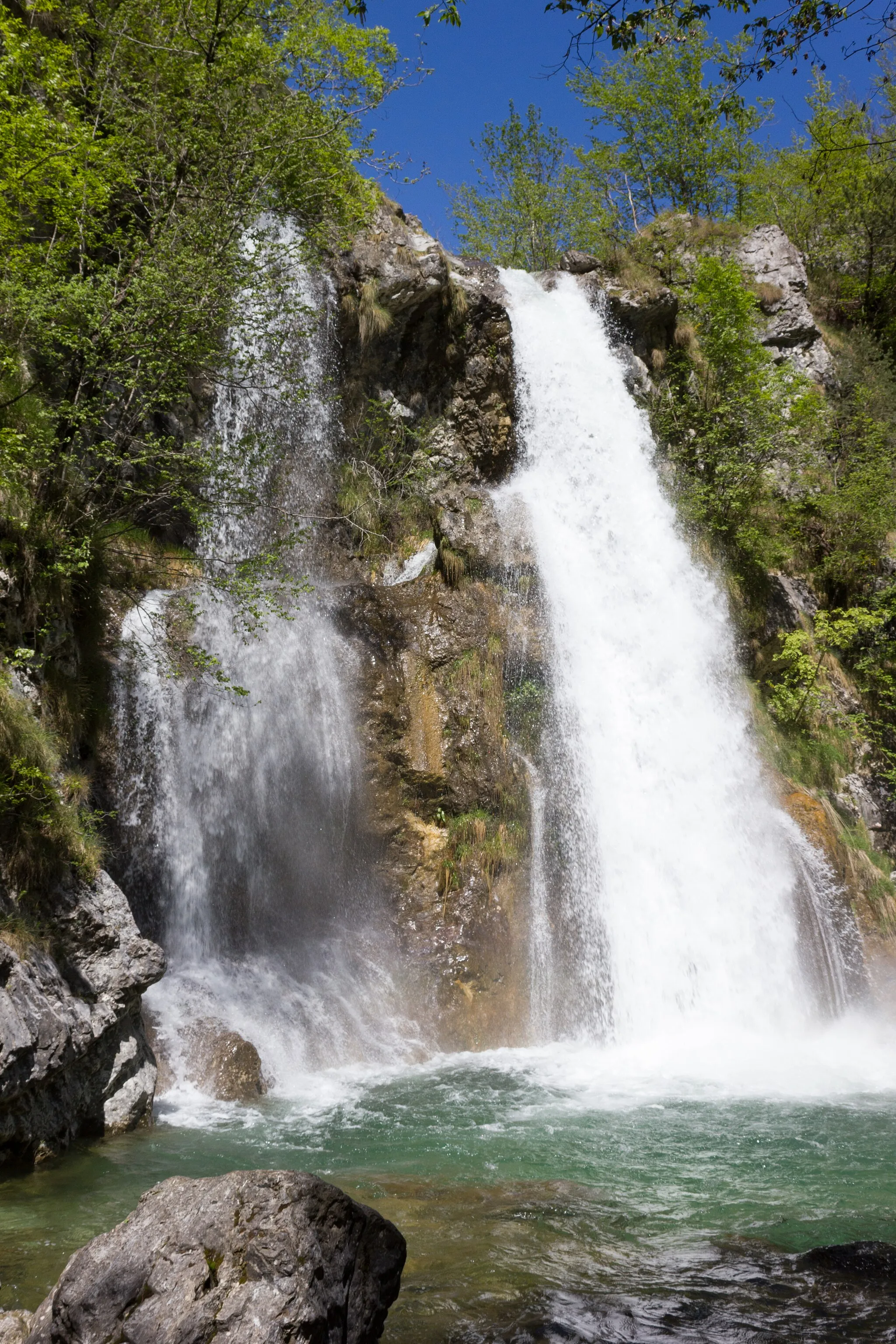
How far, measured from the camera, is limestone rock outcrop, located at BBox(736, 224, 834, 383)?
20.4 meters

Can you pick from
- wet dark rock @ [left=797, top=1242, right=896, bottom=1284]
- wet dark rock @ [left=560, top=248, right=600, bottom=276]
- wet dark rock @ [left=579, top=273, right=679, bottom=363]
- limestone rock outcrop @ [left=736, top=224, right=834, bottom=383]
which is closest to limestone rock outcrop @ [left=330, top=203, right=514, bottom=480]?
wet dark rock @ [left=579, top=273, right=679, bottom=363]

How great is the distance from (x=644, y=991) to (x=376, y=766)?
14.7ft

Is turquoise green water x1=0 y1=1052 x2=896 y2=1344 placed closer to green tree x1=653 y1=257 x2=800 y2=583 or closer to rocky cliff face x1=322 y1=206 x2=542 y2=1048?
rocky cliff face x1=322 y1=206 x2=542 y2=1048

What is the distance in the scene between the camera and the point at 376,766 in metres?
11.7

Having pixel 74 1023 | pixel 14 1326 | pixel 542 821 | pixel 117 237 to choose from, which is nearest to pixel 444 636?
pixel 542 821

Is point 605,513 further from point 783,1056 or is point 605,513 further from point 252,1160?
A: point 252,1160

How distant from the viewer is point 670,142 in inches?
979

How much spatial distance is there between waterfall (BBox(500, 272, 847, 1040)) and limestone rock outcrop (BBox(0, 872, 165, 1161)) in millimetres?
5504

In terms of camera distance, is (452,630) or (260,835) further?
(452,630)

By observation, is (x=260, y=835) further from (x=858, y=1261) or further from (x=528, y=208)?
(x=528, y=208)

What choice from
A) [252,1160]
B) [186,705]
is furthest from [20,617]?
[252,1160]

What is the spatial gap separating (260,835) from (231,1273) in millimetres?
7750

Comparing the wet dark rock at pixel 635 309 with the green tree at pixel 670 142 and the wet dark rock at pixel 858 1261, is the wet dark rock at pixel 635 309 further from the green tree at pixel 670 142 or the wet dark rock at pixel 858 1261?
the wet dark rock at pixel 858 1261

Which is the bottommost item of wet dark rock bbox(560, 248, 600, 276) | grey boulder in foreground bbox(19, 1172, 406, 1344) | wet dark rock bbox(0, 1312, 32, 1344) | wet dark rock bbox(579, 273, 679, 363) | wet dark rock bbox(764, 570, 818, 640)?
wet dark rock bbox(0, 1312, 32, 1344)
